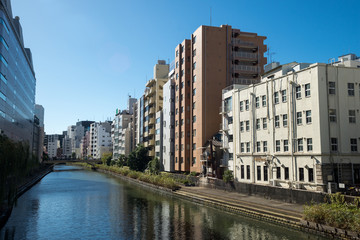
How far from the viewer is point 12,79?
77.2 meters

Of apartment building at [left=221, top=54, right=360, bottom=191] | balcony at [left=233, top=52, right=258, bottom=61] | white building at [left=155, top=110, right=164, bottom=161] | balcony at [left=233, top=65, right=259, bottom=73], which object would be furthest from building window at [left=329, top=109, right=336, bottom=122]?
white building at [left=155, top=110, right=164, bottom=161]

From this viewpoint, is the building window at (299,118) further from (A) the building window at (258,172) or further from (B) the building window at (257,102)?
(A) the building window at (258,172)

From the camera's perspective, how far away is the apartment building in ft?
123

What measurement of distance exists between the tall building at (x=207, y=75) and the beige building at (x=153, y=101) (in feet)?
76.4

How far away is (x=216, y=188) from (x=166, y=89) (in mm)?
40480

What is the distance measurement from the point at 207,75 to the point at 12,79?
48019 mm

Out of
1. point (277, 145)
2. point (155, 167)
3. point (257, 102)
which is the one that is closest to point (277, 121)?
point (277, 145)

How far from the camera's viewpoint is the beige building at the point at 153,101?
10075cm

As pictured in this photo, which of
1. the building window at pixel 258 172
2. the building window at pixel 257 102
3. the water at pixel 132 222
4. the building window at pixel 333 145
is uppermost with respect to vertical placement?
the building window at pixel 257 102

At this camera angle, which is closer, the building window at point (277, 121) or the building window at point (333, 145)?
the building window at point (333, 145)

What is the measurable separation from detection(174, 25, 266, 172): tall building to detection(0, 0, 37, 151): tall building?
35.6 meters

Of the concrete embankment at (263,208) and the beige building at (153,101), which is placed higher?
the beige building at (153,101)

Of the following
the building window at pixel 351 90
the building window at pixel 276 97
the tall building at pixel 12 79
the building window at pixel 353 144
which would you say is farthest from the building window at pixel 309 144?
the tall building at pixel 12 79

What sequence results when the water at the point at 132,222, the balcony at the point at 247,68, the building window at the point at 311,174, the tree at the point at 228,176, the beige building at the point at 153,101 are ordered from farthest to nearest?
the beige building at the point at 153,101 → the balcony at the point at 247,68 → the tree at the point at 228,176 → the building window at the point at 311,174 → the water at the point at 132,222
